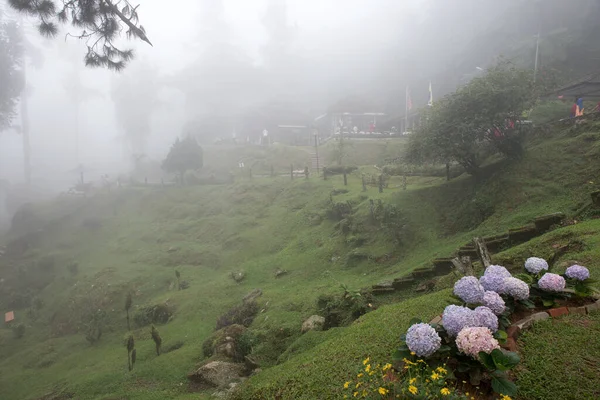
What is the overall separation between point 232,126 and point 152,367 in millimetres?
62320

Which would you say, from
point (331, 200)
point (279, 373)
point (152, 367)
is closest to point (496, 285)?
point (279, 373)

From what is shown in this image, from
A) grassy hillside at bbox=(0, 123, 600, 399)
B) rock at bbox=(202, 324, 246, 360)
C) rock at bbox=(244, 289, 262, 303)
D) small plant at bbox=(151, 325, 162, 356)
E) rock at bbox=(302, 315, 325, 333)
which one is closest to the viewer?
grassy hillside at bbox=(0, 123, 600, 399)

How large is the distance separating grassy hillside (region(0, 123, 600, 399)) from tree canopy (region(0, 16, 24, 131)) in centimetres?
2218

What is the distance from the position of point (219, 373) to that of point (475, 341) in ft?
22.2

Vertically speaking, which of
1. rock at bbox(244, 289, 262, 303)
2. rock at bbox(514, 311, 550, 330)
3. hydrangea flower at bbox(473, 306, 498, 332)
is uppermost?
hydrangea flower at bbox(473, 306, 498, 332)

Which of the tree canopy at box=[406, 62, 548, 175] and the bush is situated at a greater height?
the tree canopy at box=[406, 62, 548, 175]

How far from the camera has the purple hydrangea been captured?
5.16m

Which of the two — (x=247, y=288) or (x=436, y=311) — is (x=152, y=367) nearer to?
(x=247, y=288)

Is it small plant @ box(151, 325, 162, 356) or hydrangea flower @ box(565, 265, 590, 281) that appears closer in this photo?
hydrangea flower @ box(565, 265, 590, 281)

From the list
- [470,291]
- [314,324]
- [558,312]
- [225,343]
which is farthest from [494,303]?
[225,343]

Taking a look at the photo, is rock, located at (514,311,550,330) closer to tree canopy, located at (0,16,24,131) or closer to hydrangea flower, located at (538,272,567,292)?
hydrangea flower, located at (538,272,567,292)

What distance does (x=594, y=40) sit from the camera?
3738 centimetres

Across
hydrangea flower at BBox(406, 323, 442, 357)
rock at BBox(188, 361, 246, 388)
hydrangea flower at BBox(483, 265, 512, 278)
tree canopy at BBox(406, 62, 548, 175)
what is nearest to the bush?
rock at BBox(188, 361, 246, 388)

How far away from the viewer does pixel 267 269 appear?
60.3 ft
